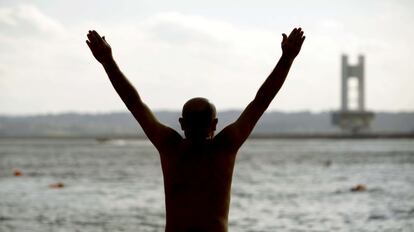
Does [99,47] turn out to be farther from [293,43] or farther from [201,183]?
[293,43]

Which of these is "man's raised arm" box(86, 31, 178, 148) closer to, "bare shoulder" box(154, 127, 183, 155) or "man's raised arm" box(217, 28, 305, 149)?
"bare shoulder" box(154, 127, 183, 155)

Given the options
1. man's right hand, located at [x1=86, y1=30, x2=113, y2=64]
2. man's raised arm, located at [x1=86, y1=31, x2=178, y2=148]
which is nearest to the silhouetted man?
man's raised arm, located at [x1=86, y1=31, x2=178, y2=148]

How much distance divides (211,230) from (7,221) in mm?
23616

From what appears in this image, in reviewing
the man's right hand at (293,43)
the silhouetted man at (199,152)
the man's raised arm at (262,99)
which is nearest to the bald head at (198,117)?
the silhouetted man at (199,152)

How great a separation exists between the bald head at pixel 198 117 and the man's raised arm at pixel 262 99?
0.33ft

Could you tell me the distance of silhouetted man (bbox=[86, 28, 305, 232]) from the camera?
4.45 meters

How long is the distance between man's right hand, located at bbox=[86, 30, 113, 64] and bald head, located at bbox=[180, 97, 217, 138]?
2.02 feet

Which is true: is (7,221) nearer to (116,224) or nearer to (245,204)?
(116,224)

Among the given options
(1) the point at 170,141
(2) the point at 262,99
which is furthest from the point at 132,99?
(2) the point at 262,99

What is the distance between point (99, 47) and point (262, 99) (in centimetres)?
110

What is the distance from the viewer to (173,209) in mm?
4520

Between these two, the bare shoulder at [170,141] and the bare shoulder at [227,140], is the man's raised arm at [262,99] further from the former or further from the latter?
the bare shoulder at [170,141]

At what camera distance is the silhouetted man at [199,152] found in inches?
175

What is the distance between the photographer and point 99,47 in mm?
4652
